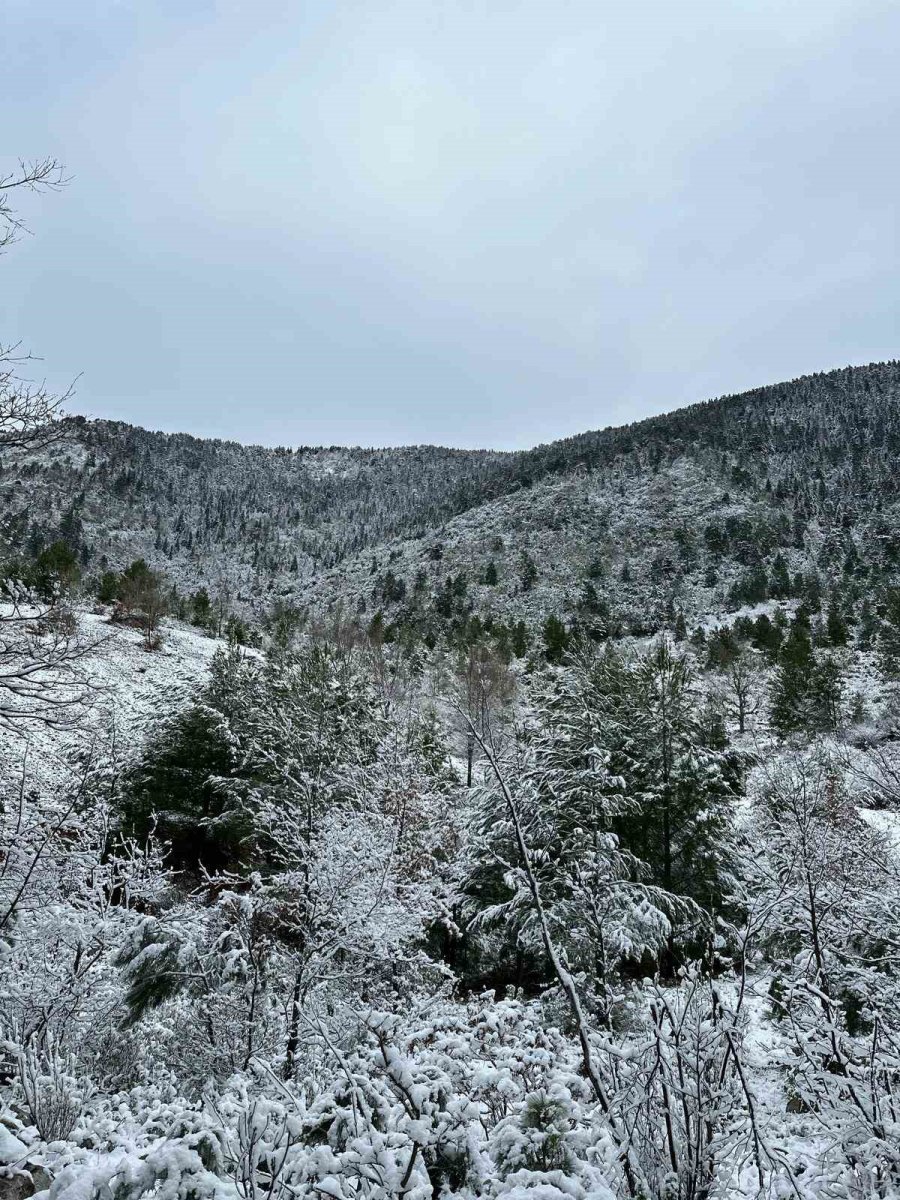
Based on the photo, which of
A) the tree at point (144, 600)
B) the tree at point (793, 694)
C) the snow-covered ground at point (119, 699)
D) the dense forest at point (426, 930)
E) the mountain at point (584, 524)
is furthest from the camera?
the mountain at point (584, 524)

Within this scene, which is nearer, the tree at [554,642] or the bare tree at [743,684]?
the bare tree at [743,684]

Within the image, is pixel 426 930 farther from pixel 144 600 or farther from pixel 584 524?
pixel 584 524

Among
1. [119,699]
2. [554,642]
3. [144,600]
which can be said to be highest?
[554,642]

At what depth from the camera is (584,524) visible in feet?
320

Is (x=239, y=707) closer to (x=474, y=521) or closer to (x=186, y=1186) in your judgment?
(x=186, y=1186)

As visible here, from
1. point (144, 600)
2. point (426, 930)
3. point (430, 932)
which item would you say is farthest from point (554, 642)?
point (426, 930)

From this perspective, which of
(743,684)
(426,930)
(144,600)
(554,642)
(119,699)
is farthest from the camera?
(554,642)

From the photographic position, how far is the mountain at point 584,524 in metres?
81.8

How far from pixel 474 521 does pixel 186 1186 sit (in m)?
105

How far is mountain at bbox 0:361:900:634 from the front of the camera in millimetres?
81812

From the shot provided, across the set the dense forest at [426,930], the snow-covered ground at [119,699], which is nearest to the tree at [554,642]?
the dense forest at [426,930]

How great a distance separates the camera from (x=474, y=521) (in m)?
106

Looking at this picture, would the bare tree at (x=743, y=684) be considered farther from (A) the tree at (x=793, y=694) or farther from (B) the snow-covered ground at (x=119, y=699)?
(B) the snow-covered ground at (x=119, y=699)

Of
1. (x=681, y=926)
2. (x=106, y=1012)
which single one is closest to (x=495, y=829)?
(x=681, y=926)
